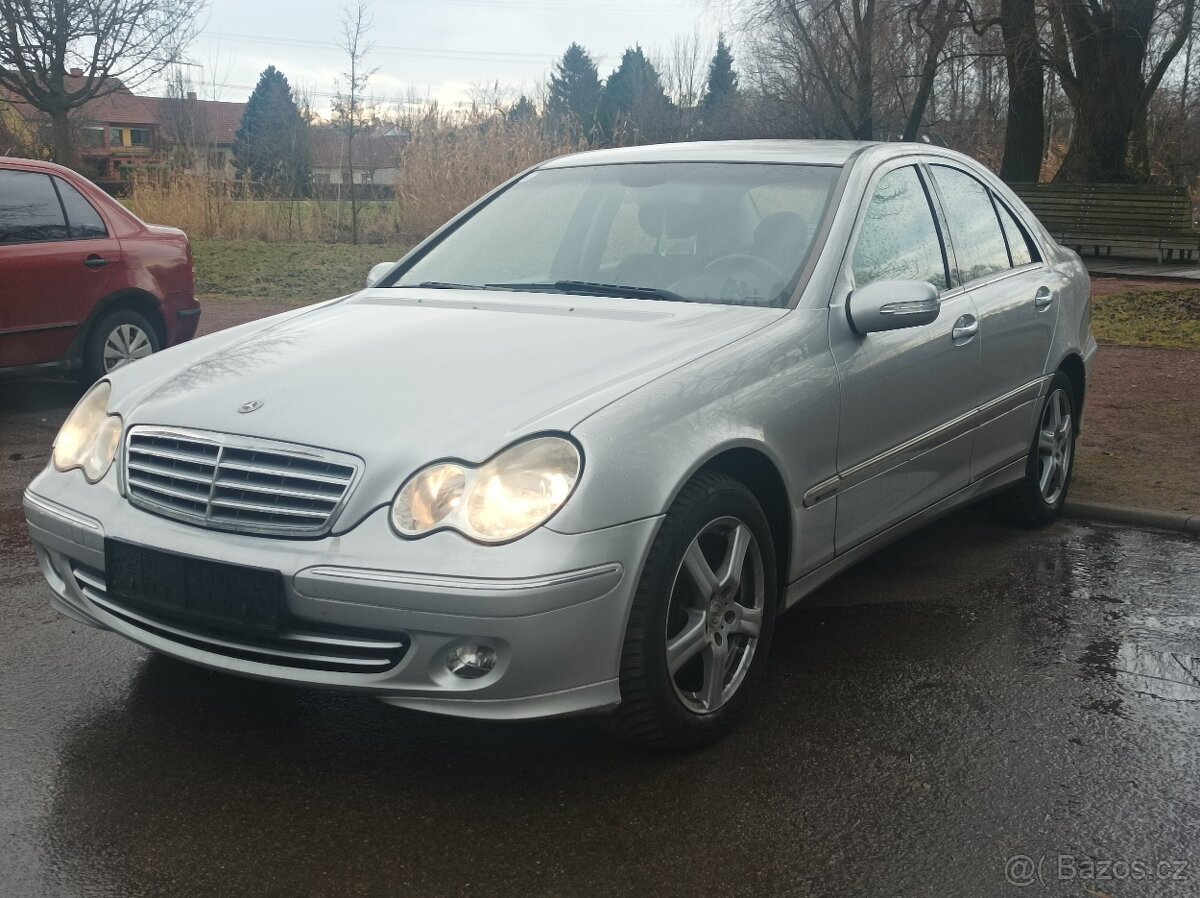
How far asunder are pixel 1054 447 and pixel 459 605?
3.64 m

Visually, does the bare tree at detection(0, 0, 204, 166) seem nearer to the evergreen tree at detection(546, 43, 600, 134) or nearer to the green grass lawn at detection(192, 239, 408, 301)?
the green grass lawn at detection(192, 239, 408, 301)

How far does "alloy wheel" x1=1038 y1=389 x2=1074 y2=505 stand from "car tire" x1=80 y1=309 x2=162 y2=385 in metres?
5.90

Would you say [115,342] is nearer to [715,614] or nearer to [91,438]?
[91,438]

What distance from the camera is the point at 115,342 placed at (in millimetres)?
8789

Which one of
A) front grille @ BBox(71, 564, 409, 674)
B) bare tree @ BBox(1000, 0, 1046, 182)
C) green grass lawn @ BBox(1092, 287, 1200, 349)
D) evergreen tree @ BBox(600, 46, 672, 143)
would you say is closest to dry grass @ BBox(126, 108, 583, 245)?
bare tree @ BBox(1000, 0, 1046, 182)

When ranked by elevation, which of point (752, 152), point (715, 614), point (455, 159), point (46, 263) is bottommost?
point (715, 614)

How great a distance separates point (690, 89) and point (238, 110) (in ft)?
102

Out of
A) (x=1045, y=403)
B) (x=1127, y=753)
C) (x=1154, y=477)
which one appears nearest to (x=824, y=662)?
(x=1127, y=753)

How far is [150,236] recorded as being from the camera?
29.8 feet

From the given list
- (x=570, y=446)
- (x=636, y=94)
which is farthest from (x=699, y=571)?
(x=636, y=94)

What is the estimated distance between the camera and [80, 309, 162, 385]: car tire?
28.3 feet

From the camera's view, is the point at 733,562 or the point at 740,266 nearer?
the point at 733,562

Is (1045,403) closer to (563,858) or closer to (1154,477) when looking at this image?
(1154,477)

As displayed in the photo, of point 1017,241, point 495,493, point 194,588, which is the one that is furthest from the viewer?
point 1017,241
